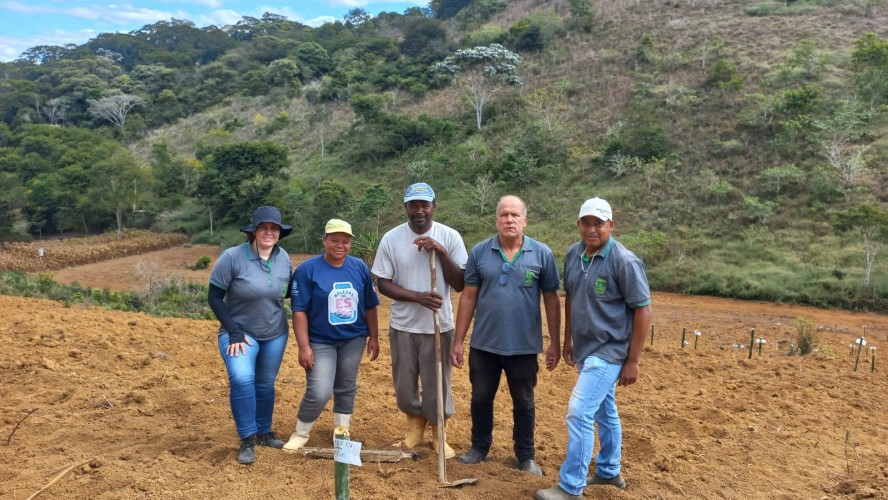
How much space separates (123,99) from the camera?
44.6m

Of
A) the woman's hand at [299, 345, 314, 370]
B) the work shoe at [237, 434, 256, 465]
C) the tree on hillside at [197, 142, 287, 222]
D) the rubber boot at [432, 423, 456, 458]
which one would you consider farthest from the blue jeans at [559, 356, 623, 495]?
the tree on hillside at [197, 142, 287, 222]

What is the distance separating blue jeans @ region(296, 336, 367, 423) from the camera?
354 cm

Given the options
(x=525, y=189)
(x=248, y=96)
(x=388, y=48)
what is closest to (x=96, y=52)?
(x=248, y=96)

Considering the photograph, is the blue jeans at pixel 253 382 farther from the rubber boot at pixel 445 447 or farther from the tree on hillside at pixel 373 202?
the tree on hillside at pixel 373 202

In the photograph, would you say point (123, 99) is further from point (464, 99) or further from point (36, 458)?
point (36, 458)

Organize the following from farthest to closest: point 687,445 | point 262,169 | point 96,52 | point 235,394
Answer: point 96,52
point 262,169
point 687,445
point 235,394

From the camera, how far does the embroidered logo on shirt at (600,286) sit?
304cm

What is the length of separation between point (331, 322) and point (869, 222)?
544 inches

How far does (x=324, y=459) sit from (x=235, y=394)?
2.09 feet

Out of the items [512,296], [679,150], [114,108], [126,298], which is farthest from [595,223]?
[114,108]

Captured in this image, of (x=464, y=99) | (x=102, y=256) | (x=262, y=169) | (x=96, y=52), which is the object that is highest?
(x=96, y=52)

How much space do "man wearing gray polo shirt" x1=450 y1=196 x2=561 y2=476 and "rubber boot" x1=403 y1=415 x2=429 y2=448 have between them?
1.59ft

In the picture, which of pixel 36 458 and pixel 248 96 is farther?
pixel 248 96

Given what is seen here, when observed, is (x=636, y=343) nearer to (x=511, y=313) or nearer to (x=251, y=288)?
(x=511, y=313)
